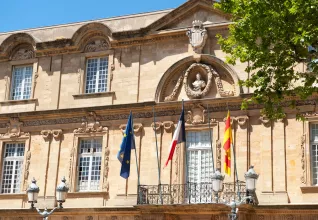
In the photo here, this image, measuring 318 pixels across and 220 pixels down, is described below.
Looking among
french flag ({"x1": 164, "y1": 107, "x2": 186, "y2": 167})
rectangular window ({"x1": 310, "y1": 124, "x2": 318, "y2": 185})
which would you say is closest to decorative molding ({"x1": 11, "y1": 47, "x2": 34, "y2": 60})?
french flag ({"x1": 164, "y1": 107, "x2": 186, "y2": 167})

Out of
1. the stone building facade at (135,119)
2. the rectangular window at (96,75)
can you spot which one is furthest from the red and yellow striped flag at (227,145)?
the rectangular window at (96,75)

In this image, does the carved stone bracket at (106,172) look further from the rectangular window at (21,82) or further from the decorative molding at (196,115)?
the rectangular window at (21,82)

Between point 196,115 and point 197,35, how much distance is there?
2993mm

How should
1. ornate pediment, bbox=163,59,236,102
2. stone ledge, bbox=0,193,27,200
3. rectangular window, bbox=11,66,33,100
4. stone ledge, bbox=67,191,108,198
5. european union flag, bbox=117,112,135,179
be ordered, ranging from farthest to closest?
1. rectangular window, bbox=11,66,33,100
2. stone ledge, bbox=0,193,27,200
3. stone ledge, bbox=67,191,108,198
4. ornate pediment, bbox=163,59,236,102
5. european union flag, bbox=117,112,135,179

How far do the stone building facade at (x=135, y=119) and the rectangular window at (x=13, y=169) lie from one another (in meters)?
0.04

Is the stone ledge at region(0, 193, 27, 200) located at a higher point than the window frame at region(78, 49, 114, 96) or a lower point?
lower

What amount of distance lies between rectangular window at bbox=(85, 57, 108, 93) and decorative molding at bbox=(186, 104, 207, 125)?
12.5 feet

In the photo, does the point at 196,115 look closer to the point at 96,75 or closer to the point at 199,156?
the point at 199,156

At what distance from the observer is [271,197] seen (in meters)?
19.9

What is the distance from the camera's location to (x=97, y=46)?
24.3 meters

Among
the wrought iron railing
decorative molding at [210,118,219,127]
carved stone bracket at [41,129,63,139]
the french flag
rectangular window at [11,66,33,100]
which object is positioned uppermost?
rectangular window at [11,66,33,100]

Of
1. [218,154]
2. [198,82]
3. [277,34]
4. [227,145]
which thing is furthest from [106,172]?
[277,34]

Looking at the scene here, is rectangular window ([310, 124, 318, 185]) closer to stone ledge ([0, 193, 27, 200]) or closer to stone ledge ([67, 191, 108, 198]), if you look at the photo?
stone ledge ([67, 191, 108, 198])

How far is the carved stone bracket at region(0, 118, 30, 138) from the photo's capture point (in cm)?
2422
